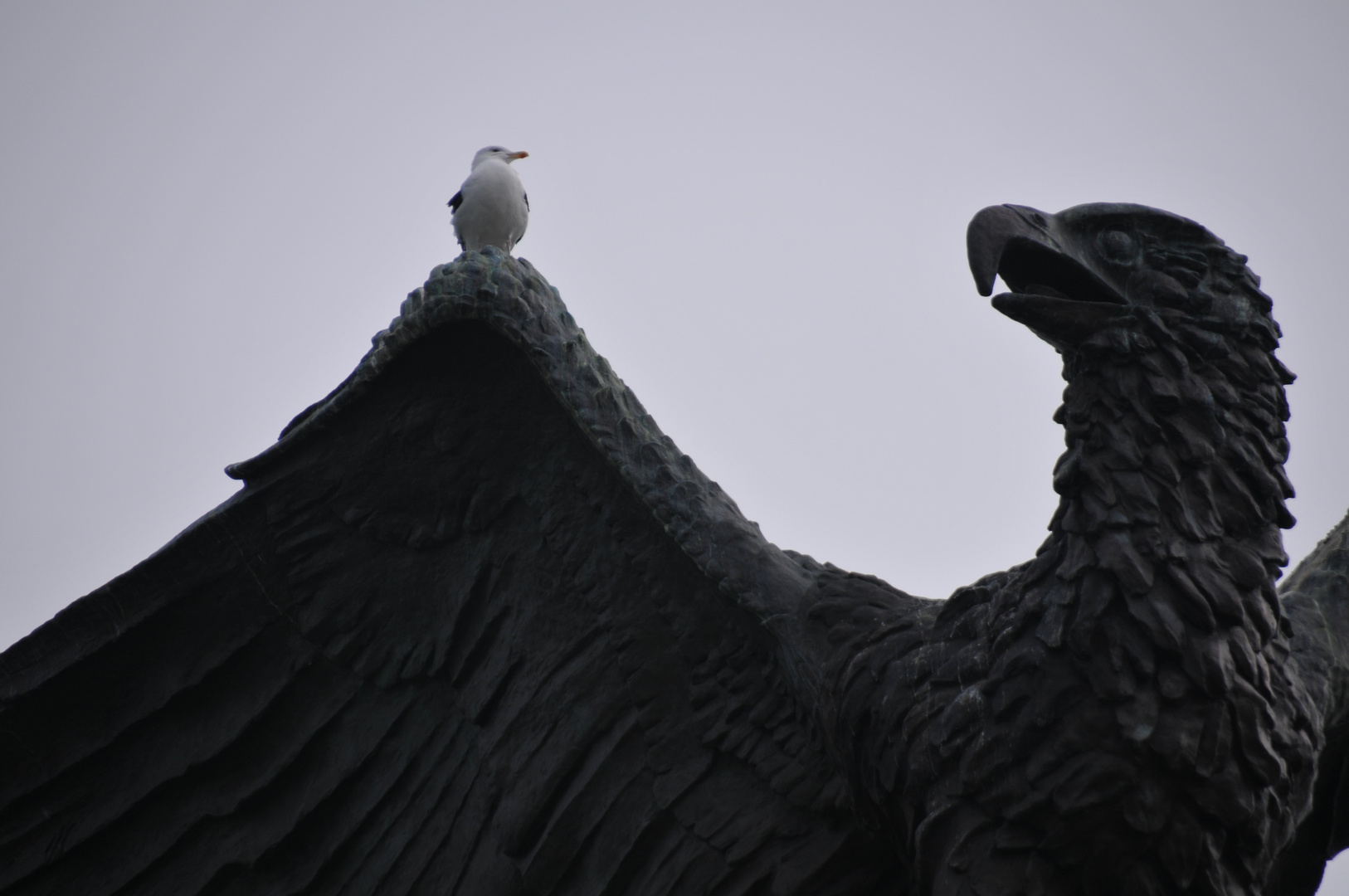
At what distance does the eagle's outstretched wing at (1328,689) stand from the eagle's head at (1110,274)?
2.21 feet

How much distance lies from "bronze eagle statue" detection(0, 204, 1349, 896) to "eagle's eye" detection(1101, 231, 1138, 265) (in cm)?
1

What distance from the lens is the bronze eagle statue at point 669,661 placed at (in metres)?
2.30

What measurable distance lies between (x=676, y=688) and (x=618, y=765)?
9.4 inches

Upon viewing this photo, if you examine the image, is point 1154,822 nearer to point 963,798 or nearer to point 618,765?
point 963,798

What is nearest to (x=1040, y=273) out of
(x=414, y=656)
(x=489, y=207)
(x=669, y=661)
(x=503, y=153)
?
(x=669, y=661)

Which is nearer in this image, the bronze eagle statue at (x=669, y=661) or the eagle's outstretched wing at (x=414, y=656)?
the bronze eagle statue at (x=669, y=661)

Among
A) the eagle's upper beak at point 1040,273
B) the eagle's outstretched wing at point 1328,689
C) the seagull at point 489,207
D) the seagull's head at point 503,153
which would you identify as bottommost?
the eagle's outstretched wing at point 1328,689

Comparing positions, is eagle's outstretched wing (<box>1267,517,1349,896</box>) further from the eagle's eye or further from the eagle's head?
the eagle's eye

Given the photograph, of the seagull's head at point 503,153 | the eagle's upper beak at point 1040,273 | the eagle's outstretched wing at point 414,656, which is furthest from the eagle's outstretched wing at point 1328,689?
the seagull's head at point 503,153

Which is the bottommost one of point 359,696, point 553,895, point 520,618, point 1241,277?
point 553,895

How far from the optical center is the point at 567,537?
3.18 meters

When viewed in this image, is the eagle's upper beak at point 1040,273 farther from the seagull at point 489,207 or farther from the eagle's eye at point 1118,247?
the seagull at point 489,207

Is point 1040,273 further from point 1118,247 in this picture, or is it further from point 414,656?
point 414,656

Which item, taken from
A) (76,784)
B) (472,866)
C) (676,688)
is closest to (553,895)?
(472,866)
